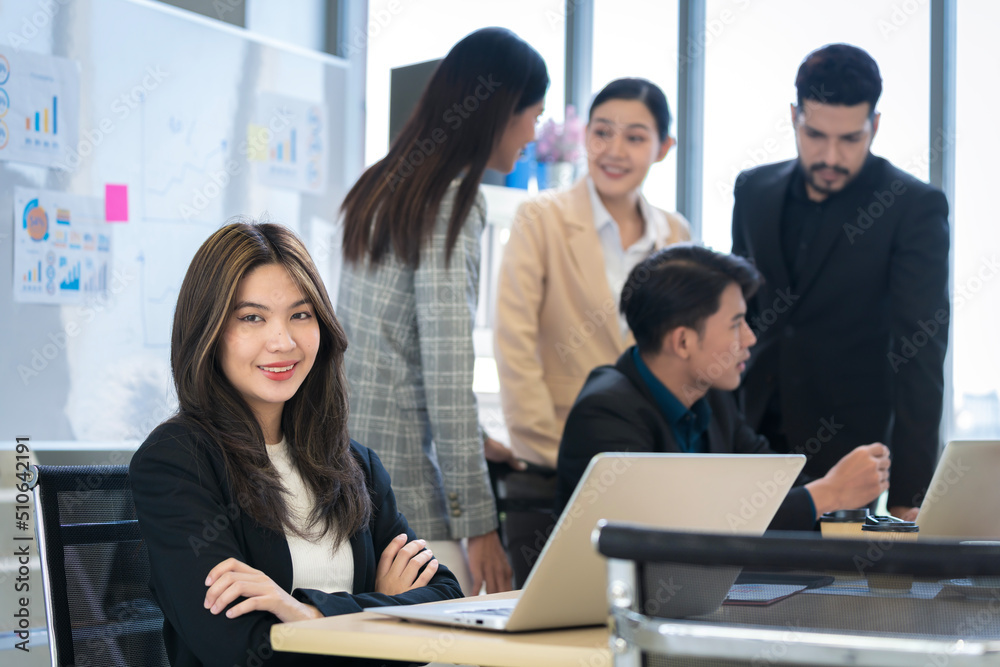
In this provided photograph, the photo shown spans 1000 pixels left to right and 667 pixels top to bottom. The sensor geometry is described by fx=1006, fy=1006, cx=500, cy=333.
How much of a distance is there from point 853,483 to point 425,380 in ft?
3.03

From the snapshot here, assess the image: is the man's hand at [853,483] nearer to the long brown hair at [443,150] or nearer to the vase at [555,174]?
the long brown hair at [443,150]

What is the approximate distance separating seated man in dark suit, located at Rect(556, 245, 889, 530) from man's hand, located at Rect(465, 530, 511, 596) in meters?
0.20

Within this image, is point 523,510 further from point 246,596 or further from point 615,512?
point 615,512

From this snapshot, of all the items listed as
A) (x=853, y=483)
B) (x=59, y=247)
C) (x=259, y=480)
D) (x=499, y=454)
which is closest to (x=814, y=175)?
(x=853, y=483)

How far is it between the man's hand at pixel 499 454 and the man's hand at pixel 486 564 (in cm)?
29

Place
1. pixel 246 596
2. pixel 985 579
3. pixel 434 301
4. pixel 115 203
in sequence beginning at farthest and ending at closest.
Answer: pixel 115 203
pixel 434 301
pixel 246 596
pixel 985 579

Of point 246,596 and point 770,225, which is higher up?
point 770,225

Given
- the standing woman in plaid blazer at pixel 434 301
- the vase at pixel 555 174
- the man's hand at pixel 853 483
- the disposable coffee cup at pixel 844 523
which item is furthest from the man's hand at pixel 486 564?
the vase at pixel 555 174

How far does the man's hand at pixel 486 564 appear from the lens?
7.25 ft

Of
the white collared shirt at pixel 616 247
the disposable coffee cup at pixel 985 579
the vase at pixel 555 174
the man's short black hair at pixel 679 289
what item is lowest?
the disposable coffee cup at pixel 985 579

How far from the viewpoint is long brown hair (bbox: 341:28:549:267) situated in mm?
2225

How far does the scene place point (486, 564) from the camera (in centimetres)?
222

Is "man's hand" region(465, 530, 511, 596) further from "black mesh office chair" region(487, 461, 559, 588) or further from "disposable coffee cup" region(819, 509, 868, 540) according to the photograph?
"disposable coffee cup" region(819, 509, 868, 540)

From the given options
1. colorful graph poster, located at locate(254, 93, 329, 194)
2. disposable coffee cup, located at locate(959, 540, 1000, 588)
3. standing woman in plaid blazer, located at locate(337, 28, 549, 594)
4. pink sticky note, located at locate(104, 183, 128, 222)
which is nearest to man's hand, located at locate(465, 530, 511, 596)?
standing woman in plaid blazer, located at locate(337, 28, 549, 594)
